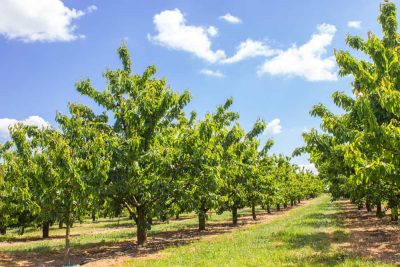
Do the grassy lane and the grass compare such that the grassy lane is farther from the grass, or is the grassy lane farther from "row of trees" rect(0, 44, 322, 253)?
the grass

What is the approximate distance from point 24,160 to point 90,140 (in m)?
2.90

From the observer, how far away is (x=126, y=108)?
19.4m

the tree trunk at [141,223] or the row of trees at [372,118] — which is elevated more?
the row of trees at [372,118]

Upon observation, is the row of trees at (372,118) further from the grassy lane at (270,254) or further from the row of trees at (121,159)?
the row of trees at (121,159)

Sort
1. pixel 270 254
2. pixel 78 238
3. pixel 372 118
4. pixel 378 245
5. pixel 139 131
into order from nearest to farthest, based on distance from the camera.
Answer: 1. pixel 372 118
2. pixel 270 254
3. pixel 378 245
4. pixel 139 131
5. pixel 78 238

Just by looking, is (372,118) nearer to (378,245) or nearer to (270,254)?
(270,254)

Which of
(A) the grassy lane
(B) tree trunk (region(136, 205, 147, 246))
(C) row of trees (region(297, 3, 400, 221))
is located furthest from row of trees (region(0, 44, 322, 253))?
(C) row of trees (region(297, 3, 400, 221))

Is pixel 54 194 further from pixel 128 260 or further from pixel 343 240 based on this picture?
pixel 343 240

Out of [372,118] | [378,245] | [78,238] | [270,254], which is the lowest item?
[78,238]

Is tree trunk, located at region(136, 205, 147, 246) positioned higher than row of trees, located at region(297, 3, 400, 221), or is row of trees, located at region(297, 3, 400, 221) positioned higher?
row of trees, located at region(297, 3, 400, 221)

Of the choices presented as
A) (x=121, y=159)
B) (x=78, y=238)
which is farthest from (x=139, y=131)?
(x=78, y=238)

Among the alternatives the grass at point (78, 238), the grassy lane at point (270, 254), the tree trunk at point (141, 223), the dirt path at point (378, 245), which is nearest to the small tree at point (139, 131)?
the tree trunk at point (141, 223)

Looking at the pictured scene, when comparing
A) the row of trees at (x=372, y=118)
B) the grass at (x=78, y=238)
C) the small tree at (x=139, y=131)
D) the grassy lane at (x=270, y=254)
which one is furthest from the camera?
the grass at (x=78, y=238)

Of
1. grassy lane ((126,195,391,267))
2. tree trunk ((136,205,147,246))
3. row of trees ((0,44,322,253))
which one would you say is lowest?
grassy lane ((126,195,391,267))
